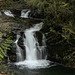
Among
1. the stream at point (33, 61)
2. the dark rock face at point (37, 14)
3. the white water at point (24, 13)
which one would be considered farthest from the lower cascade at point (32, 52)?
the white water at point (24, 13)

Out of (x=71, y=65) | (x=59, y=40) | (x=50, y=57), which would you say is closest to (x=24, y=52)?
(x=50, y=57)

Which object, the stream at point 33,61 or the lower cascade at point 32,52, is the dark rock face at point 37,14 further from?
the lower cascade at point 32,52

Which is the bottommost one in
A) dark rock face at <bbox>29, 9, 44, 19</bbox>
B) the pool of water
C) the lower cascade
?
the pool of water

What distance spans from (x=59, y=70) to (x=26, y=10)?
11510mm

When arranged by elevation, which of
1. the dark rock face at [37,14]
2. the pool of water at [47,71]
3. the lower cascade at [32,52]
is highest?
the dark rock face at [37,14]

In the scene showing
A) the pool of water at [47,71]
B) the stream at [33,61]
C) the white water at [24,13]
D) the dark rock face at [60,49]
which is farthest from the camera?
the white water at [24,13]

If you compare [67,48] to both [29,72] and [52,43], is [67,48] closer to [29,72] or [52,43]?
[52,43]

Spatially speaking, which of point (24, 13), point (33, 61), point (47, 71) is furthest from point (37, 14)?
point (47, 71)

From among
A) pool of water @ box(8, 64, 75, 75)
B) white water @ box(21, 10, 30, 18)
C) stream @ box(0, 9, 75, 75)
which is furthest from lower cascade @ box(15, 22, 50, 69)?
white water @ box(21, 10, 30, 18)

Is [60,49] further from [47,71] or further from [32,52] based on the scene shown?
[32,52]

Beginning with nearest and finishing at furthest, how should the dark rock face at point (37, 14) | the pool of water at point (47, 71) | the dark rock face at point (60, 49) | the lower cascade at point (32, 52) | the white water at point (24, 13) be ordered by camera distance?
1. the pool of water at point (47, 71)
2. the dark rock face at point (60, 49)
3. the lower cascade at point (32, 52)
4. the dark rock face at point (37, 14)
5. the white water at point (24, 13)

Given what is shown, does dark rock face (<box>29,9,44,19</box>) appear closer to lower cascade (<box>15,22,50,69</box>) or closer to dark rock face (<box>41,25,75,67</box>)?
lower cascade (<box>15,22,50,69</box>)

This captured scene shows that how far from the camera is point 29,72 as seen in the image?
6.30 meters

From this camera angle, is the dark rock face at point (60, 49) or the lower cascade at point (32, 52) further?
the lower cascade at point (32, 52)
